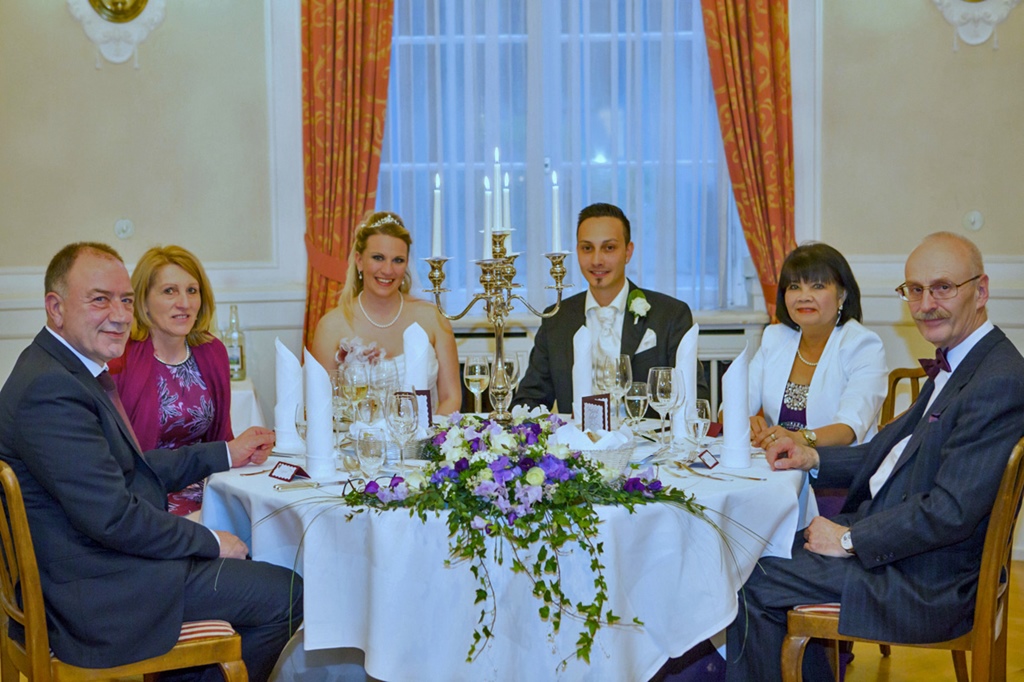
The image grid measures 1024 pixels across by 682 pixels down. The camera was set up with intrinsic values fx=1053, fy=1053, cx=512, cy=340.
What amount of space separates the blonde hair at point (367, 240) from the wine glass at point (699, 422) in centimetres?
184

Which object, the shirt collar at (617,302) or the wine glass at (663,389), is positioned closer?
the wine glass at (663,389)

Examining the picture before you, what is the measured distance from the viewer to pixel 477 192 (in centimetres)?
573

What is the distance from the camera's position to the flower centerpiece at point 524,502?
2.35 meters

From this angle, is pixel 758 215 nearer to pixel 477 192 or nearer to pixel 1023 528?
pixel 477 192

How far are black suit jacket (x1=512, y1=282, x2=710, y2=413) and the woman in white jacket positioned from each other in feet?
1.58

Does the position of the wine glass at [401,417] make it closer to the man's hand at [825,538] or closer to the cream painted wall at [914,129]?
the man's hand at [825,538]

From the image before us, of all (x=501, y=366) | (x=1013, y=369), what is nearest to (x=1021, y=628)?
(x=1013, y=369)

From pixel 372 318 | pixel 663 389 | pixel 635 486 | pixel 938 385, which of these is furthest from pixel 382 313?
pixel 938 385

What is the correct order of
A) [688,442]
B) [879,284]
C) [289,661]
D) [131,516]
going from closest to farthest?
[131,516], [688,442], [289,661], [879,284]

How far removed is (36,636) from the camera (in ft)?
7.97

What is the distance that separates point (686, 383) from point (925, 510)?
29.4 inches

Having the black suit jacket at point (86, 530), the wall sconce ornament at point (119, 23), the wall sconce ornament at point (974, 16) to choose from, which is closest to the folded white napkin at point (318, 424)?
the black suit jacket at point (86, 530)

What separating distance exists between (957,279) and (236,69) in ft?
13.2

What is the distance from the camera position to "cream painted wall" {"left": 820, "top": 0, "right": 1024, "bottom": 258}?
5.34 metres
